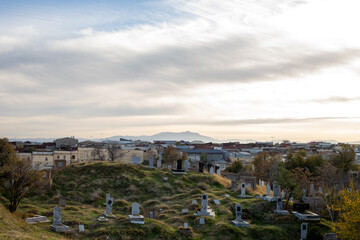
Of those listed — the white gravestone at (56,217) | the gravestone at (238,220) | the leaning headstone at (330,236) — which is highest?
the white gravestone at (56,217)

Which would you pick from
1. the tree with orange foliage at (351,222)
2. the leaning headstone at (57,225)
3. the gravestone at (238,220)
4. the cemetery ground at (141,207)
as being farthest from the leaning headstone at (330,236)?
the leaning headstone at (57,225)

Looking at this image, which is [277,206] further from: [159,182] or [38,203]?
[38,203]

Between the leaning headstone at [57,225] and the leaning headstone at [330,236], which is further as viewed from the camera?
the leaning headstone at [330,236]

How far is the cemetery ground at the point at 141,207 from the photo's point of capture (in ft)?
73.3

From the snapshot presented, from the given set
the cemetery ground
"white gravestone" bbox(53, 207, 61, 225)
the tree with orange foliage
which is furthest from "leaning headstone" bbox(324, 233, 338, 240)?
"white gravestone" bbox(53, 207, 61, 225)

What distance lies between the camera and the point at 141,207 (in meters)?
31.3

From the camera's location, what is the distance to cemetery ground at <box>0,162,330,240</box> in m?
22.3

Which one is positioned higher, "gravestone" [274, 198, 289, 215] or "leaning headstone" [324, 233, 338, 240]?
"gravestone" [274, 198, 289, 215]

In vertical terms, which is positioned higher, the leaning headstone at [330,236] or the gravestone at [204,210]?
the gravestone at [204,210]

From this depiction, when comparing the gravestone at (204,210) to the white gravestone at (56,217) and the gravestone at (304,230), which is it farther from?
the white gravestone at (56,217)

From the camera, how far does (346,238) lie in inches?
854

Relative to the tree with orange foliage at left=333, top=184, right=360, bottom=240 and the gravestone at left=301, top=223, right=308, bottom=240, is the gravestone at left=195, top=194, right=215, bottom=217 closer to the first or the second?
the gravestone at left=301, top=223, right=308, bottom=240

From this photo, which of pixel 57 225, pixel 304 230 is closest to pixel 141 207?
pixel 57 225

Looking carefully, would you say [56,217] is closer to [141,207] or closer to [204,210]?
[141,207]
